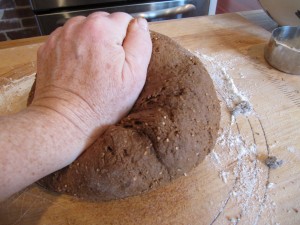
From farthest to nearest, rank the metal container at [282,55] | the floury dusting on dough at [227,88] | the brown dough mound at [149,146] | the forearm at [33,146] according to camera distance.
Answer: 1. the metal container at [282,55]
2. the floury dusting on dough at [227,88]
3. the brown dough mound at [149,146]
4. the forearm at [33,146]

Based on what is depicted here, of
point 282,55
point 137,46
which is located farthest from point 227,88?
point 137,46

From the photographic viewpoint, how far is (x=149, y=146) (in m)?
0.64

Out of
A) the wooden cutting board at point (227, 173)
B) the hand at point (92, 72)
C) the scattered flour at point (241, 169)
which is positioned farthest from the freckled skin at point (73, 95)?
the scattered flour at point (241, 169)

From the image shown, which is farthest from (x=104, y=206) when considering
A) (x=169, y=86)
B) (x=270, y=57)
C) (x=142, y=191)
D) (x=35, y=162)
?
(x=270, y=57)

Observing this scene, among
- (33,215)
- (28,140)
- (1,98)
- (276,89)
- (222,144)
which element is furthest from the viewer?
(276,89)

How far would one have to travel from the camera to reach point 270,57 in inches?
46.5

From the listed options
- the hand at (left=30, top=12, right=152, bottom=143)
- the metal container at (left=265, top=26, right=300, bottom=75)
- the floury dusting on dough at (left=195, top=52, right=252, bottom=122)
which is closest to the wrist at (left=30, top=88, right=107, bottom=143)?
the hand at (left=30, top=12, right=152, bottom=143)

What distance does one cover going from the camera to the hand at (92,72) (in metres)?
0.63

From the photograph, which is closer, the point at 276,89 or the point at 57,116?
the point at 57,116

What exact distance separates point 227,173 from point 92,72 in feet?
1.59

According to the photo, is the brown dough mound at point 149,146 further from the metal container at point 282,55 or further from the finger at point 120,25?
the metal container at point 282,55

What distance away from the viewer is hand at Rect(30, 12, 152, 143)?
2.08 feet

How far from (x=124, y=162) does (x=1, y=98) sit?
0.61 m

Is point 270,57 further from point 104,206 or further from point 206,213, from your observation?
point 104,206
